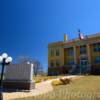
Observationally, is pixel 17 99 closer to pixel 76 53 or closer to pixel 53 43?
pixel 76 53

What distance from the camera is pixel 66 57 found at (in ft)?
185

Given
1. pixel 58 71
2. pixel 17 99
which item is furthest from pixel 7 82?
pixel 58 71

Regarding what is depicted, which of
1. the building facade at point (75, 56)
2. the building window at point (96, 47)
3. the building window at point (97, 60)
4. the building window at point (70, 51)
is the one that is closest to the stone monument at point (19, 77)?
the building facade at point (75, 56)

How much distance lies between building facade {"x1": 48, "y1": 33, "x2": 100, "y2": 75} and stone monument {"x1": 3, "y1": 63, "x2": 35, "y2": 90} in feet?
84.8

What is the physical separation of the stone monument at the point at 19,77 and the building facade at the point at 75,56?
84.8 feet

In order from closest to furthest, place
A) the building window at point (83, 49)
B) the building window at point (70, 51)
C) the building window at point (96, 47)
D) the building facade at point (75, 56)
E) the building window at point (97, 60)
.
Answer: the building window at point (97, 60) → the building facade at point (75, 56) → the building window at point (96, 47) → the building window at point (83, 49) → the building window at point (70, 51)

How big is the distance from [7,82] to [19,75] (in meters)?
1.86

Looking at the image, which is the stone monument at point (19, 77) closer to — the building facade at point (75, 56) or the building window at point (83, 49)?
Answer: the building facade at point (75, 56)

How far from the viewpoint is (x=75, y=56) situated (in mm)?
53344

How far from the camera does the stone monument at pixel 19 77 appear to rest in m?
24.2

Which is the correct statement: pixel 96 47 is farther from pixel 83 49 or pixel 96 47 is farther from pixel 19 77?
pixel 19 77

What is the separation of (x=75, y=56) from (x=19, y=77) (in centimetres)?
2972

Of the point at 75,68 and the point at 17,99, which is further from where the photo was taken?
the point at 75,68

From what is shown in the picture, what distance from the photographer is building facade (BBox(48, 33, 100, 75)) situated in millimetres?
49344
